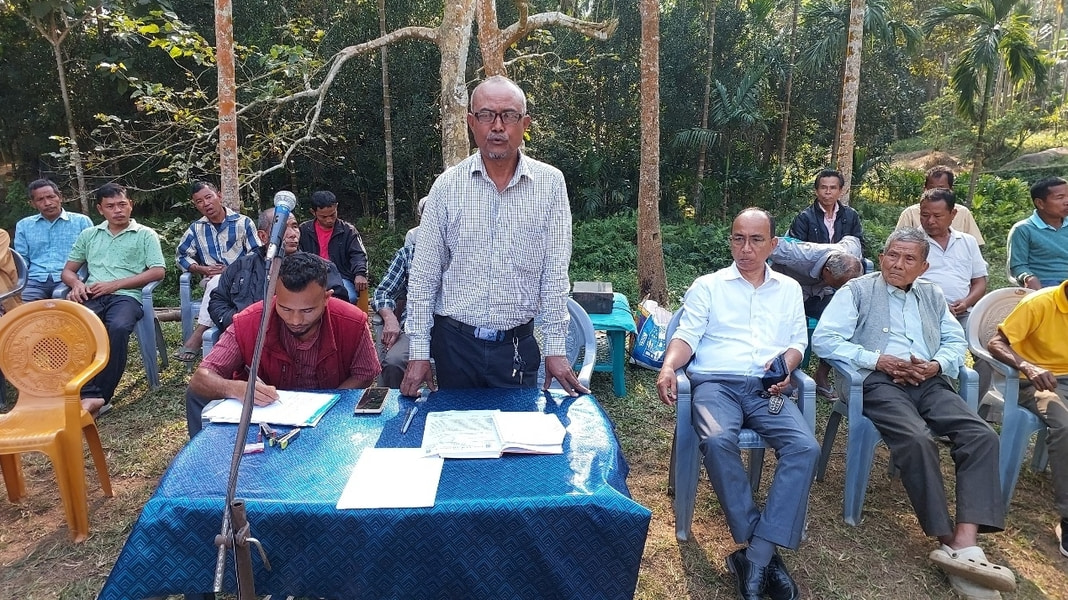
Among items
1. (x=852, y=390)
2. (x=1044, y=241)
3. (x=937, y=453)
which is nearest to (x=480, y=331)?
(x=852, y=390)

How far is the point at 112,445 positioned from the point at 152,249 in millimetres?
1706

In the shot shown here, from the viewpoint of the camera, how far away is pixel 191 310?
5.32m

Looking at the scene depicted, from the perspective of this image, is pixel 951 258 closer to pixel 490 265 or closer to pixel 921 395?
pixel 921 395

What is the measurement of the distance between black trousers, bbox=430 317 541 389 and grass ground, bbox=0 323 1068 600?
1.14 metres

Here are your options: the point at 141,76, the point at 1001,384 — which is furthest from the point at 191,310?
the point at 141,76

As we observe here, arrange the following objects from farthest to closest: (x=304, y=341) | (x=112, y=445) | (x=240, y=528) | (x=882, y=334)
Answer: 1. (x=112, y=445)
2. (x=882, y=334)
3. (x=304, y=341)
4. (x=240, y=528)

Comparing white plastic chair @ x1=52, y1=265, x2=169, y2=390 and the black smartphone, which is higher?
the black smartphone

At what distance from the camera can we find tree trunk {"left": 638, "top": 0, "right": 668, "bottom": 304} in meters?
6.09

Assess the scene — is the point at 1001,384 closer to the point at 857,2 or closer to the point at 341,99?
the point at 857,2

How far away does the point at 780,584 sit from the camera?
2.71 meters

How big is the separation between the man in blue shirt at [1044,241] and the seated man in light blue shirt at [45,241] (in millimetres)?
7328

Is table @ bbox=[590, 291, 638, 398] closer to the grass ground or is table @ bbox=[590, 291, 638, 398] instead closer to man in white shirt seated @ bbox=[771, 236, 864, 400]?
the grass ground

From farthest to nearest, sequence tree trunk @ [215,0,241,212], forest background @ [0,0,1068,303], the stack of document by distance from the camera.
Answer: forest background @ [0,0,1068,303], tree trunk @ [215,0,241,212], the stack of document

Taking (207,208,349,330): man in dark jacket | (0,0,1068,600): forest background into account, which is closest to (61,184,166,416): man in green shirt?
(207,208,349,330): man in dark jacket
